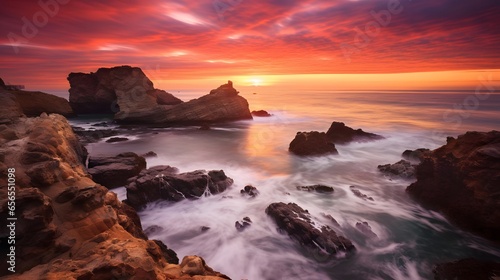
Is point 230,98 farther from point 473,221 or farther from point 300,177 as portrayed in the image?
point 473,221

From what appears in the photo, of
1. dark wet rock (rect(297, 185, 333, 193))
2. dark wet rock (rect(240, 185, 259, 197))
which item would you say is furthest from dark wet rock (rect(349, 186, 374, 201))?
dark wet rock (rect(240, 185, 259, 197))

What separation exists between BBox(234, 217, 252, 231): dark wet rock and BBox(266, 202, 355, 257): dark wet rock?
988 millimetres

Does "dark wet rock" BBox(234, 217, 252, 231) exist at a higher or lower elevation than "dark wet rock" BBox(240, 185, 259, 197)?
lower

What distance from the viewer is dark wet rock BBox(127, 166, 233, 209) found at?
10125mm

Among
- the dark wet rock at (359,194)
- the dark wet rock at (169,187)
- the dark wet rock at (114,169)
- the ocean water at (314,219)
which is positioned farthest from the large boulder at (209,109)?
the dark wet rock at (359,194)

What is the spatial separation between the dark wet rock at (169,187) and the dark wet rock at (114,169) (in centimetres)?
134

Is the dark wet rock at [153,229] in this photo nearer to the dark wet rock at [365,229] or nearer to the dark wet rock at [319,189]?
the dark wet rock at [319,189]

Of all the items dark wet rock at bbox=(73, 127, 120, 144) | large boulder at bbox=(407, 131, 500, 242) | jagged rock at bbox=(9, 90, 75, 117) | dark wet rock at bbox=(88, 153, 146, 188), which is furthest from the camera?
jagged rock at bbox=(9, 90, 75, 117)

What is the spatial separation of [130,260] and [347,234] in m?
7.56

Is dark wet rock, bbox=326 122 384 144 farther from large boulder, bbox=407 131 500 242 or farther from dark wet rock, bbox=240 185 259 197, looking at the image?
dark wet rock, bbox=240 185 259 197

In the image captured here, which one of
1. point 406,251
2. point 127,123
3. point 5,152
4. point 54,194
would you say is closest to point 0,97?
point 127,123

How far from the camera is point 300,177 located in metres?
14.5

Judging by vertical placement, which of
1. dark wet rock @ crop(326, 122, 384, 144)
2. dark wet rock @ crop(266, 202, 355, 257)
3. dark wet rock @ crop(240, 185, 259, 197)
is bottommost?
dark wet rock @ crop(240, 185, 259, 197)

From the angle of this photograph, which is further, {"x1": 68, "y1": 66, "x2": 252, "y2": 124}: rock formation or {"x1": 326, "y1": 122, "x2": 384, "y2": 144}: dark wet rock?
{"x1": 68, "y1": 66, "x2": 252, "y2": 124}: rock formation
